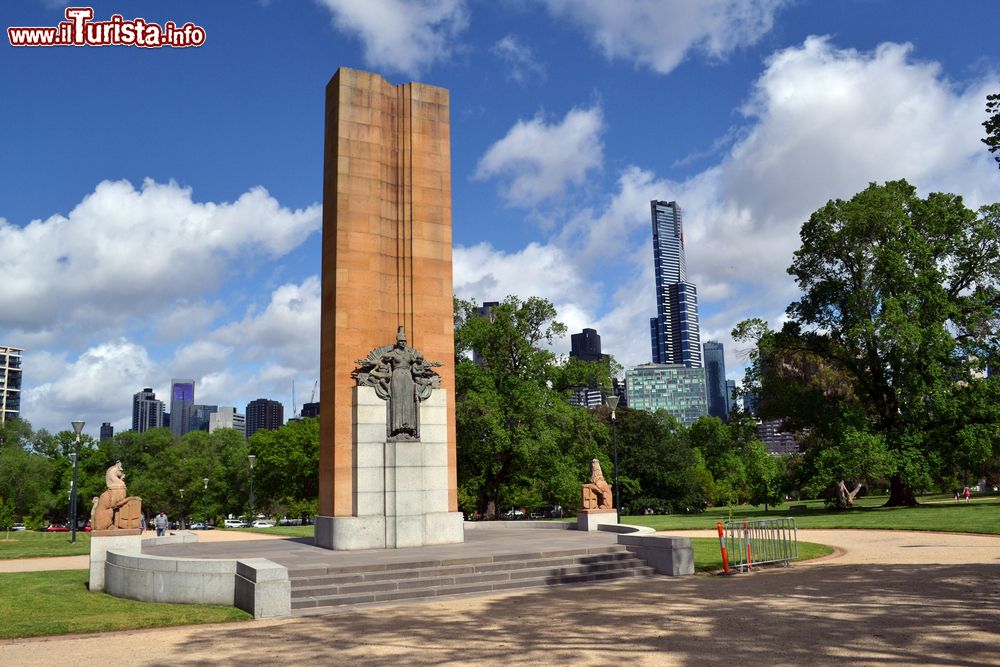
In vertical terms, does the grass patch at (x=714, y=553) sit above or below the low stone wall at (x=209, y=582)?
below

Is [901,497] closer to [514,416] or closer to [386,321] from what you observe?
[514,416]

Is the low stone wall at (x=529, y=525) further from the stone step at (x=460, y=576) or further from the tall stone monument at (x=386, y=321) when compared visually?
the stone step at (x=460, y=576)

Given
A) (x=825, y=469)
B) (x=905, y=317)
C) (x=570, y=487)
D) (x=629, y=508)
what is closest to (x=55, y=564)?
(x=570, y=487)

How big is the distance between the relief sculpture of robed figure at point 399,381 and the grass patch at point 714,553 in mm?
8301

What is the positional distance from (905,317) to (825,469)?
9.07 metres

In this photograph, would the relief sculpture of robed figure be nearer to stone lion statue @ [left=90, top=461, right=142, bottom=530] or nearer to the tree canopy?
stone lion statue @ [left=90, top=461, right=142, bottom=530]

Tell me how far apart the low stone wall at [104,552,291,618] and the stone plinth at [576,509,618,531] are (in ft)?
42.2

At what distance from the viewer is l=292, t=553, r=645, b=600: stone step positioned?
14.3 m

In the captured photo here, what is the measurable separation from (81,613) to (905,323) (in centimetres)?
3837

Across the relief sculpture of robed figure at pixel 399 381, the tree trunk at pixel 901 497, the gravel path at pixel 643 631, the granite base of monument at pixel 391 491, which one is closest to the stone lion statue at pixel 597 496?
the granite base of monument at pixel 391 491

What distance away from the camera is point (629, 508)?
6406cm

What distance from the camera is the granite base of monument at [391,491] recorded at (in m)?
19.8

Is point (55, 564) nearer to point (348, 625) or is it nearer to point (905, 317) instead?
point (348, 625)

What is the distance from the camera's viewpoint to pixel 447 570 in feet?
51.1
